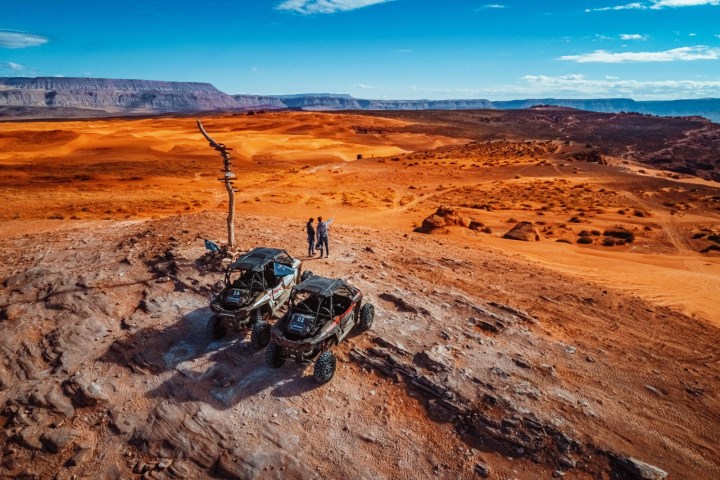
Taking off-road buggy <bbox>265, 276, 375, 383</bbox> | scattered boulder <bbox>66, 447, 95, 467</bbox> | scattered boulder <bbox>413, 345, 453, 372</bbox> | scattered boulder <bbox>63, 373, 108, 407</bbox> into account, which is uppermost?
off-road buggy <bbox>265, 276, 375, 383</bbox>

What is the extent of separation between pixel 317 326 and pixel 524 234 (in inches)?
691

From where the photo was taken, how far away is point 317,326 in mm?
8961

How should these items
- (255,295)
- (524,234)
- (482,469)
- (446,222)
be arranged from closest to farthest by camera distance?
(482,469), (255,295), (524,234), (446,222)

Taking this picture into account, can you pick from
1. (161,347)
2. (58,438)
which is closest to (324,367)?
(161,347)

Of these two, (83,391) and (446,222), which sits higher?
(446,222)

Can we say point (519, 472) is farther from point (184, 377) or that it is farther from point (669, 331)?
point (669, 331)

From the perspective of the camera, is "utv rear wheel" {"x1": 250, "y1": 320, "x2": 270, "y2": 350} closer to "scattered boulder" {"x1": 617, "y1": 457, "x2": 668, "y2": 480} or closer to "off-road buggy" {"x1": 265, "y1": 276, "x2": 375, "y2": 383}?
"off-road buggy" {"x1": 265, "y1": 276, "x2": 375, "y2": 383}

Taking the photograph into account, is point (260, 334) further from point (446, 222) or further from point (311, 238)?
point (446, 222)

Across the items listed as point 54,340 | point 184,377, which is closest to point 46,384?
point 54,340

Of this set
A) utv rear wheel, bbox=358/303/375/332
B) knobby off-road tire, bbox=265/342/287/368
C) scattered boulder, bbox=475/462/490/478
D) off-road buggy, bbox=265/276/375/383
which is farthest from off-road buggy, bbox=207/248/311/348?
scattered boulder, bbox=475/462/490/478

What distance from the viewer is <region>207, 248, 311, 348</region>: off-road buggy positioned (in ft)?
32.4

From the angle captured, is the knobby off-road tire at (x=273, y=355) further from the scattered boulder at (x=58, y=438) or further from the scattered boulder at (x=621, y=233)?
the scattered boulder at (x=621, y=233)

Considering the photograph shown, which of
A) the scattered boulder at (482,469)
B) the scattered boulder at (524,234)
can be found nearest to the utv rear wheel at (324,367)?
the scattered boulder at (482,469)

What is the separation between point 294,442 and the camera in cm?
773
